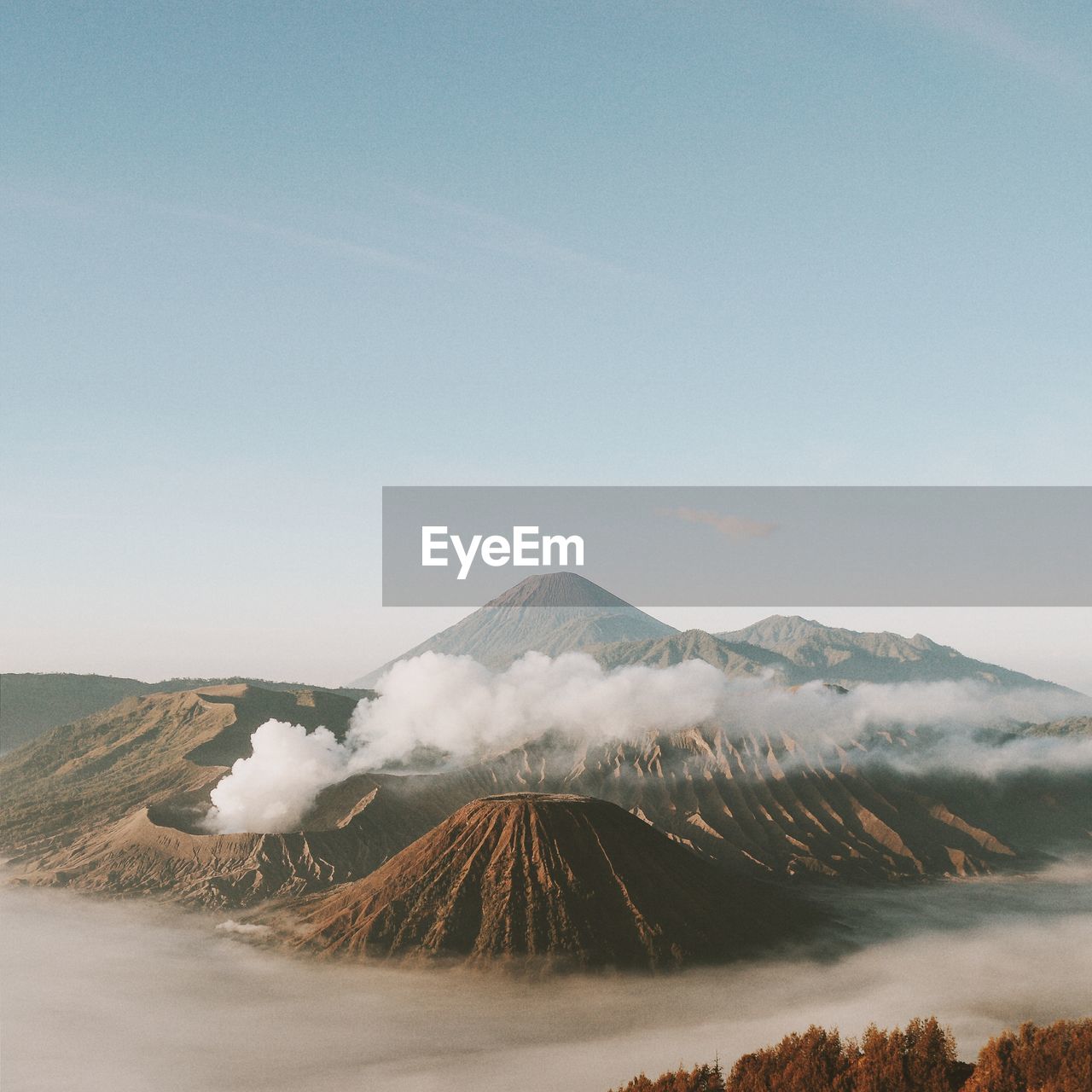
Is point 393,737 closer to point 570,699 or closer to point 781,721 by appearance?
point 570,699

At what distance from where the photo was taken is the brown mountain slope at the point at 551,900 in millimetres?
98375

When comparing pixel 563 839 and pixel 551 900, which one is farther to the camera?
pixel 563 839

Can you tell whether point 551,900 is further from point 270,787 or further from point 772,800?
point 772,800

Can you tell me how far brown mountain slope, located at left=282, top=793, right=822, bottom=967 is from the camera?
A: 98.4 m

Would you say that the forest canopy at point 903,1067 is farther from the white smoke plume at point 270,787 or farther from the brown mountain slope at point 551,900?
the white smoke plume at point 270,787

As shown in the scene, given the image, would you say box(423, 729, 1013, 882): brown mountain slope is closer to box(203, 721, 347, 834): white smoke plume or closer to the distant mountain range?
the distant mountain range

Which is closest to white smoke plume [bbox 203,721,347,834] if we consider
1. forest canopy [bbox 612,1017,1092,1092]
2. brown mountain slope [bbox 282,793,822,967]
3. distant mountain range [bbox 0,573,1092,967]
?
distant mountain range [bbox 0,573,1092,967]

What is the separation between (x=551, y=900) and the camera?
10206 cm

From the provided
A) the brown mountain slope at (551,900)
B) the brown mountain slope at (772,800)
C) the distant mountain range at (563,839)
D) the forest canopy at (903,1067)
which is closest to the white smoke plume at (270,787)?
the distant mountain range at (563,839)

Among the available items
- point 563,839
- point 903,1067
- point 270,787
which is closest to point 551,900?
point 563,839

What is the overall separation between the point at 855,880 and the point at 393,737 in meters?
89.6

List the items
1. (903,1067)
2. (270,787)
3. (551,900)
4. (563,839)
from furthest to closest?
(270,787) → (563,839) → (551,900) → (903,1067)

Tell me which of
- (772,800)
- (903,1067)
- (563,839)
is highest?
(563,839)

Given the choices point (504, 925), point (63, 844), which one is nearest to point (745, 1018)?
point (504, 925)
